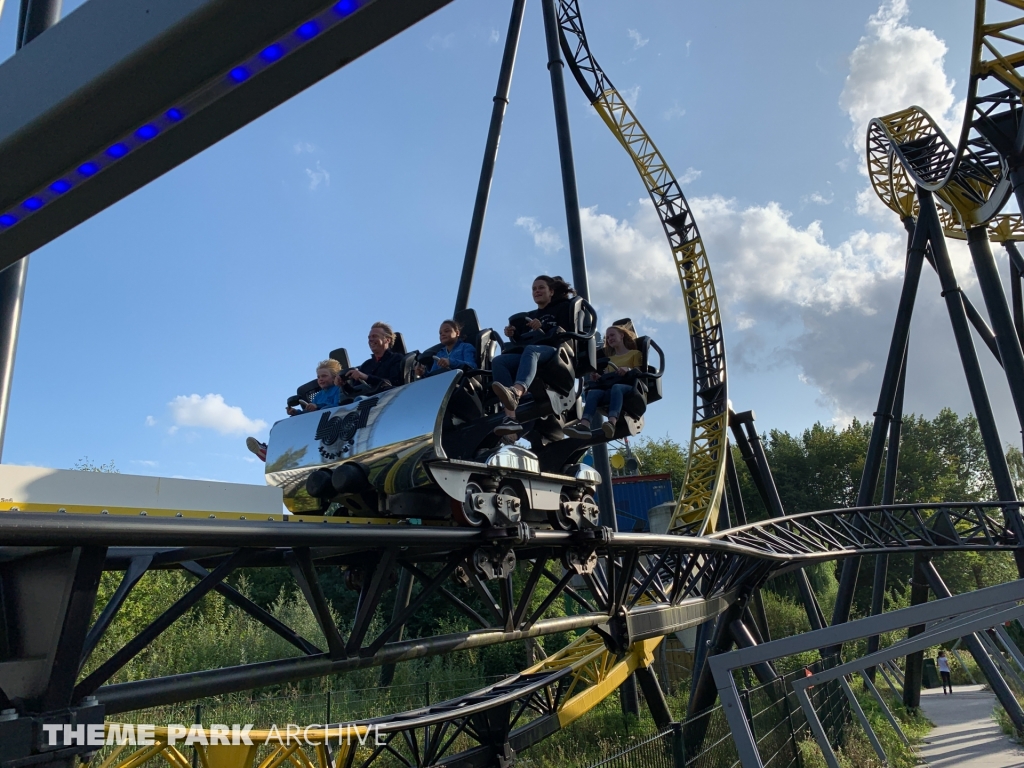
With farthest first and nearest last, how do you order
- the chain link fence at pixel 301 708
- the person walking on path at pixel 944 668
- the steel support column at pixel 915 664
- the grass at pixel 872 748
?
the person walking on path at pixel 944 668 < the steel support column at pixel 915 664 < the chain link fence at pixel 301 708 < the grass at pixel 872 748

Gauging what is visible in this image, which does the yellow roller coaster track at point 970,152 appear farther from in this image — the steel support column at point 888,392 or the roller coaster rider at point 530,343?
the roller coaster rider at point 530,343

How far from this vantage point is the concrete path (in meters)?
8.03

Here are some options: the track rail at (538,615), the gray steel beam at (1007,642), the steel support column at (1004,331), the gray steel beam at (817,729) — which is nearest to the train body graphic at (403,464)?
the track rail at (538,615)

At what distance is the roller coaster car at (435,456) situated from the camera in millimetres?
4090

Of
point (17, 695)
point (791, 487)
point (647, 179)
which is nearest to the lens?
point (17, 695)

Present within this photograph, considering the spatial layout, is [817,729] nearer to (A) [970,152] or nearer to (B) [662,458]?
(A) [970,152]

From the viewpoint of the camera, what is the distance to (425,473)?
3.98 m

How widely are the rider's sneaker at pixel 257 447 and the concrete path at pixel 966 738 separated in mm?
6674

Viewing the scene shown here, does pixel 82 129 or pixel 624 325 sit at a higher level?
pixel 624 325

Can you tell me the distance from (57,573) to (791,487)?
120 feet

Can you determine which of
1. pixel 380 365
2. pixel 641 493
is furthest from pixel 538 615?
pixel 641 493

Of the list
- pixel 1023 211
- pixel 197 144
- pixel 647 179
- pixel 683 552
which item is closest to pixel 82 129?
pixel 197 144

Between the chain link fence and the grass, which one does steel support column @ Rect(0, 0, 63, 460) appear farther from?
the chain link fence

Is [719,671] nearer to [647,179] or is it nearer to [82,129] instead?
[82,129]
